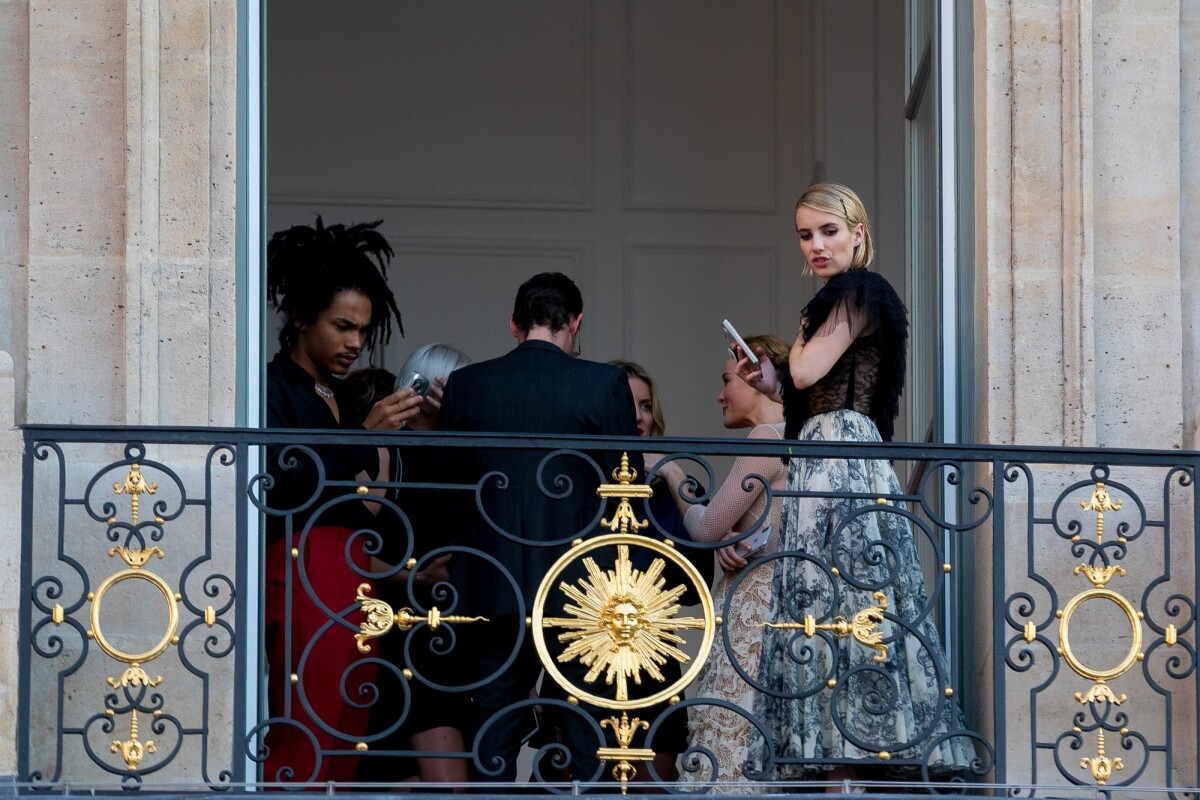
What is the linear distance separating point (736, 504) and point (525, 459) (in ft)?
1.94

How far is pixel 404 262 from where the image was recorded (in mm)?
10445

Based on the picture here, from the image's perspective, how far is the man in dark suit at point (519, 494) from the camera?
614cm

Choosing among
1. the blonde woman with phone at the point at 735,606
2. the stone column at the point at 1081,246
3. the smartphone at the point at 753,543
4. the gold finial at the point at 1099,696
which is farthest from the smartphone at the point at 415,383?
the gold finial at the point at 1099,696

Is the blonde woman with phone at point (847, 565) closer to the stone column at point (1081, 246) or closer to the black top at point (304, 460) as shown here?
the stone column at point (1081, 246)

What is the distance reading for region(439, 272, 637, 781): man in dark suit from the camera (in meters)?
6.14

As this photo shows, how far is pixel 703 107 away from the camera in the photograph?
1064 cm

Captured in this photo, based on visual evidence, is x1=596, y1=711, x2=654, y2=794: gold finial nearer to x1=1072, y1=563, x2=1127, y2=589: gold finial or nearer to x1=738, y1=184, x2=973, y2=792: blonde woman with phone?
x1=738, y1=184, x2=973, y2=792: blonde woman with phone

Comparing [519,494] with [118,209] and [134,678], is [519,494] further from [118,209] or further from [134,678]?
[118,209]

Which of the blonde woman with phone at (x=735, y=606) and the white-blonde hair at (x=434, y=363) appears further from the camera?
the white-blonde hair at (x=434, y=363)

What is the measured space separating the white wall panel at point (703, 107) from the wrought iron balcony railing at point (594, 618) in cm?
422

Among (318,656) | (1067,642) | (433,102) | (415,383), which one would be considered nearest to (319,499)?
(318,656)

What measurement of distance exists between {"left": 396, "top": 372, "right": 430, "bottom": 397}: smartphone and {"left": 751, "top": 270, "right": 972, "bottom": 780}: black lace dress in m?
1.19

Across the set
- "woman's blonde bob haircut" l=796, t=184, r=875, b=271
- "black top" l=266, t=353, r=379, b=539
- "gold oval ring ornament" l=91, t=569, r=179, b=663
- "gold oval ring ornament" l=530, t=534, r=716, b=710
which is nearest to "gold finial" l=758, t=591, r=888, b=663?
"gold oval ring ornament" l=530, t=534, r=716, b=710

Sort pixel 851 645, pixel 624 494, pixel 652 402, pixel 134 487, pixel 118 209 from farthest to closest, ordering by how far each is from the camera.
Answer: pixel 652 402
pixel 118 209
pixel 851 645
pixel 624 494
pixel 134 487
